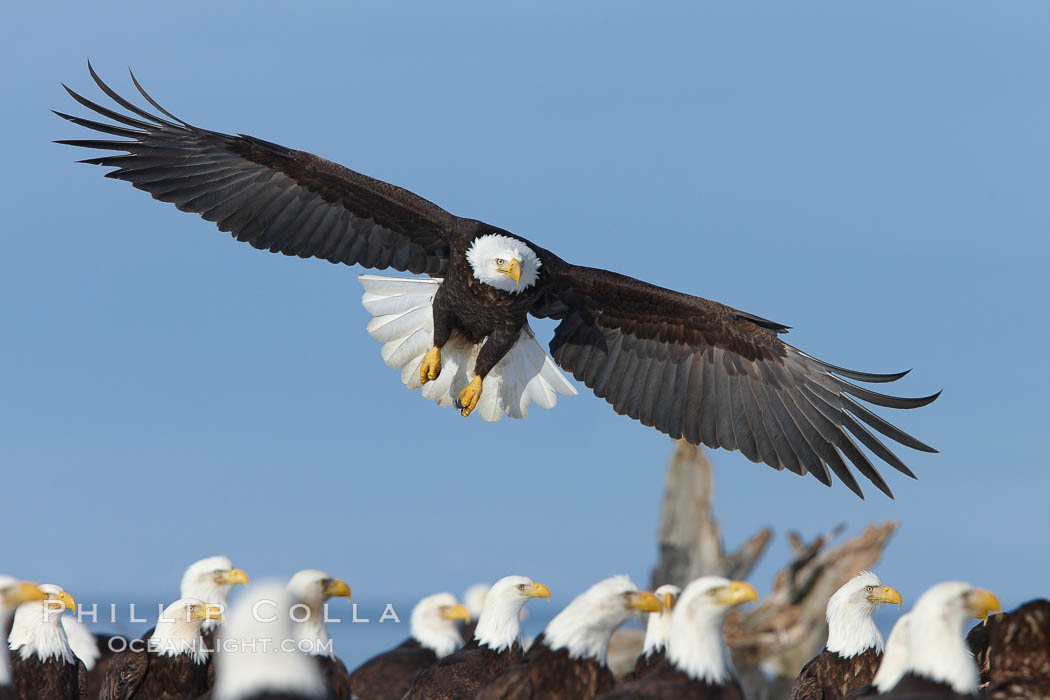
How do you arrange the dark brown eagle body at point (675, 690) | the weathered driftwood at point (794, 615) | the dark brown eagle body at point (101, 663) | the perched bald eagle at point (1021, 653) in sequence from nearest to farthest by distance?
the dark brown eagle body at point (675, 690) < the perched bald eagle at point (1021, 653) < the dark brown eagle body at point (101, 663) < the weathered driftwood at point (794, 615)

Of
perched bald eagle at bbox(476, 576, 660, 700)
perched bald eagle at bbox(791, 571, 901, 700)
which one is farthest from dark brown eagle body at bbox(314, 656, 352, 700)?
perched bald eagle at bbox(791, 571, 901, 700)

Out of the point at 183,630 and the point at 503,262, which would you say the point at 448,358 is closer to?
the point at 503,262

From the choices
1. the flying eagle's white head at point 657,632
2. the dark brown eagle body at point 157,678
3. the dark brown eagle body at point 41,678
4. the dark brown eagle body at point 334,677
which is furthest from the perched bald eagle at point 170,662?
the flying eagle's white head at point 657,632

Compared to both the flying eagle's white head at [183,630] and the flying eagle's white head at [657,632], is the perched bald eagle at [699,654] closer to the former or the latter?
the flying eagle's white head at [657,632]

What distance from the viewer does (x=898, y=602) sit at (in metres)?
5.45

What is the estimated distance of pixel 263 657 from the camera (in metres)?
2.81

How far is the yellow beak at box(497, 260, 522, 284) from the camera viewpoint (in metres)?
6.86

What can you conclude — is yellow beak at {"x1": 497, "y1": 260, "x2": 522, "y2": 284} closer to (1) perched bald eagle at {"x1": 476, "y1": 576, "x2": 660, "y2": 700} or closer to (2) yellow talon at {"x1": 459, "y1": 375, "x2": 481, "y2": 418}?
(2) yellow talon at {"x1": 459, "y1": 375, "x2": 481, "y2": 418}

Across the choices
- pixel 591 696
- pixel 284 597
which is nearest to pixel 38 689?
pixel 591 696

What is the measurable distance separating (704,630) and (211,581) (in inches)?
112

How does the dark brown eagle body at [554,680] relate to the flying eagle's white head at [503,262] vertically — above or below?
below

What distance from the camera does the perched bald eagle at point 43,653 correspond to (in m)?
5.41

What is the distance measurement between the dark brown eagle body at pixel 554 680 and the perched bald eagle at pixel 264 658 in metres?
1.32

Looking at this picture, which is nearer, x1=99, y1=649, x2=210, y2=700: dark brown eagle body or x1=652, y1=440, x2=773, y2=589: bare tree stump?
x1=99, y1=649, x2=210, y2=700: dark brown eagle body
